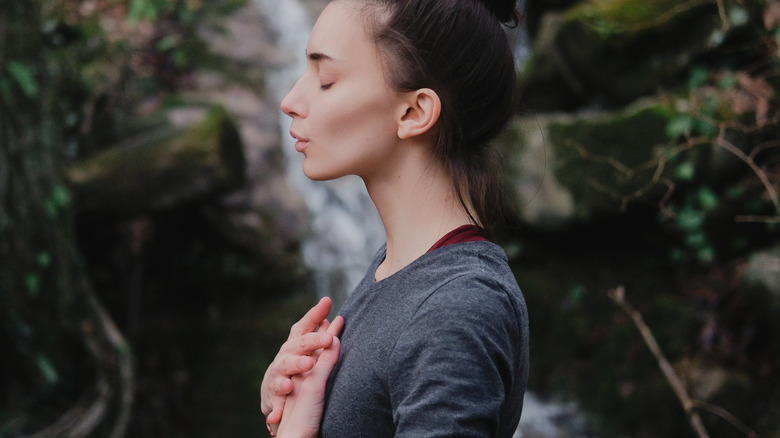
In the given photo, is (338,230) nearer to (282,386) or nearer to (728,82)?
(728,82)

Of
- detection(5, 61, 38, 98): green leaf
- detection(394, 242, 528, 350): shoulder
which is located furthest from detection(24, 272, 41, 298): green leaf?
detection(394, 242, 528, 350): shoulder

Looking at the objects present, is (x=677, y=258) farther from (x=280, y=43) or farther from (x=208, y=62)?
(x=280, y=43)

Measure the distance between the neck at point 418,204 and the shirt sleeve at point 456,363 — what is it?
18 centimetres

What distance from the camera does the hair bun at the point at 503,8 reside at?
4.01 ft

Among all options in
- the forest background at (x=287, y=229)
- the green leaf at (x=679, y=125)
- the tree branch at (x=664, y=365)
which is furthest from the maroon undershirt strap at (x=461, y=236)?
the green leaf at (x=679, y=125)

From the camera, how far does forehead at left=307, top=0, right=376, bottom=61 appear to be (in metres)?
1.18

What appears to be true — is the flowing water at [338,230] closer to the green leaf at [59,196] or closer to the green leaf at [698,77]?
the green leaf at [698,77]

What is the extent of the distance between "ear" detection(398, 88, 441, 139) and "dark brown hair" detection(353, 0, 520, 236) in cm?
2

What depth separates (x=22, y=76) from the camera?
305 cm

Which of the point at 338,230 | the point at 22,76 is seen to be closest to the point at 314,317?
the point at 22,76

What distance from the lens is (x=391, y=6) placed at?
119 cm

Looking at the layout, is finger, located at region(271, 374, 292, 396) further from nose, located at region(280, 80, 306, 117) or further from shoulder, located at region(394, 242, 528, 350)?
nose, located at region(280, 80, 306, 117)

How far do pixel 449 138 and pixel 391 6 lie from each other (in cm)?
25

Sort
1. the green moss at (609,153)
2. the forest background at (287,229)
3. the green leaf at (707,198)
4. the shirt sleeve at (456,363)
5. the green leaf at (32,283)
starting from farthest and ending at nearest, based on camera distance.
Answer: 1. the green moss at (609,153)
2. the green leaf at (707,198)
3. the forest background at (287,229)
4. the green leaf at (32,283)
5. the shirt sleeve at (456,363)
